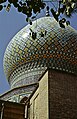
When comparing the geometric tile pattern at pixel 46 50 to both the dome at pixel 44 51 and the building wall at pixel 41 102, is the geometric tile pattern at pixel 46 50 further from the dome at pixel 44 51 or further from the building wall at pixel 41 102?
the building wall at pixel 41 102

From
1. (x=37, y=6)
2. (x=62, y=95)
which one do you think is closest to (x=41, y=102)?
(x=62, y=95)

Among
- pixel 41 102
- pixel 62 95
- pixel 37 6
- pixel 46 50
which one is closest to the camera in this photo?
pixel 37 6

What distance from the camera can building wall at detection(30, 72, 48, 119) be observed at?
21.6 ft

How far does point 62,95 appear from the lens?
658 centimetres

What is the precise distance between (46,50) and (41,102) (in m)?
5.95

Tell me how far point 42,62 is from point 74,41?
1770mm

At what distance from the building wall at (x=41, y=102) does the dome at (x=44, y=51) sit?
4.57 metres

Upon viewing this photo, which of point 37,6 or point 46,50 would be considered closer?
point 37,6

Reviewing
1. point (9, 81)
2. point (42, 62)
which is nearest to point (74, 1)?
point (42, 62)

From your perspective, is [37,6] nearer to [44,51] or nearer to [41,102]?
[41,102]

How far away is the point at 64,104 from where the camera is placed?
256 inches

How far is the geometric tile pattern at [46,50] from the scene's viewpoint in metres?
12.7

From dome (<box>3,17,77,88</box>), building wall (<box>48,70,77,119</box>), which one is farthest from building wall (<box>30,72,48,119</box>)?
dome (<box>3,17,77,88</box>)

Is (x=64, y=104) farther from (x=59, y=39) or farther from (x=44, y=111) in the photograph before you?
(x=59, y=39)
